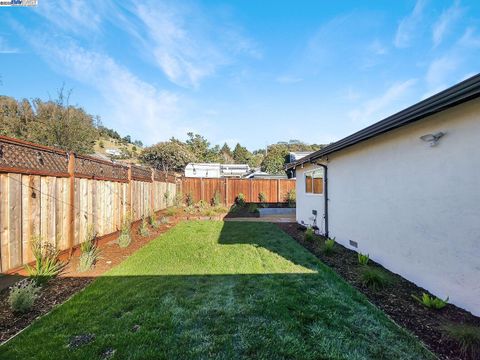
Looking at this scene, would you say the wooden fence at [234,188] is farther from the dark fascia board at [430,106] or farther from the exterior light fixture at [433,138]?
the exterior light fixture at [433,138]

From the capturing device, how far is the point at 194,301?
3.26 metres

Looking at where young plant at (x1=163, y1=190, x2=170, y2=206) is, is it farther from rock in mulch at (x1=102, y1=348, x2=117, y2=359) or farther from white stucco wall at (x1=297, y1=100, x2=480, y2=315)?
rock in mulch at (x1=102, y1=348, x2=117, y2=359)

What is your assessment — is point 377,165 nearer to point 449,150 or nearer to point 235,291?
point 449,150

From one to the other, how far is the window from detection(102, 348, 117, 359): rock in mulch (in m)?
6.85

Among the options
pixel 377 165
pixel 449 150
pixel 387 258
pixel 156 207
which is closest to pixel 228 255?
pixel 387 258

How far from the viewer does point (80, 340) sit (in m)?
2.39

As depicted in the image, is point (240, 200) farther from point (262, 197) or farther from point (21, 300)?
point (21, 300)

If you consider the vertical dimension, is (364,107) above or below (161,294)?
above

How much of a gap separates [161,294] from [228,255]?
223cm

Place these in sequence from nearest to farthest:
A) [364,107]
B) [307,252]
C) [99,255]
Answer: [99,255] → [307,252] → [364,107]

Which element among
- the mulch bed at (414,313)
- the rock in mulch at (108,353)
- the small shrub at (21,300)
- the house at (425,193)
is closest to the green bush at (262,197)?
the house at (425,193)

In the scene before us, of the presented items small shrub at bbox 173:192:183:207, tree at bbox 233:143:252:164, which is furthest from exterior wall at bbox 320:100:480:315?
tree at bbox 233:143:252:164

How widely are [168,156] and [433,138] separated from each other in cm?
3350

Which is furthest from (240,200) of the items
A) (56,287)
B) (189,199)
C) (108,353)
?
(108,353)
